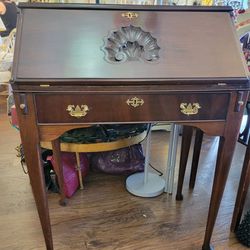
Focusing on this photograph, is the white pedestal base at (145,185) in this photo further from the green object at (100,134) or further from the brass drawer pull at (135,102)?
the brass drawer pull at (135,102)

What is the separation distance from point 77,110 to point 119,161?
981mm

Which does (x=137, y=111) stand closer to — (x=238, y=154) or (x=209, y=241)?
(x=209, y=241)

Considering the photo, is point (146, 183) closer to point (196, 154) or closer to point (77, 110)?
point (196, 154)

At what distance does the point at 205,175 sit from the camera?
6.42 ft

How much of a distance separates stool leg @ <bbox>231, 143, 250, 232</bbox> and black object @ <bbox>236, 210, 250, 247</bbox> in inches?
1.4

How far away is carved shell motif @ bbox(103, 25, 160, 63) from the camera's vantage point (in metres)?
1.01

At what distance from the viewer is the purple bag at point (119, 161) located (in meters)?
1.89

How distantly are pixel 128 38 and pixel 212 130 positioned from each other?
0.45 metres

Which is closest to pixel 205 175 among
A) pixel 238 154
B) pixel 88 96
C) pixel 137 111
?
pixel 238 154

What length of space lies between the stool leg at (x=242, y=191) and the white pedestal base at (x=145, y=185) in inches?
18.2

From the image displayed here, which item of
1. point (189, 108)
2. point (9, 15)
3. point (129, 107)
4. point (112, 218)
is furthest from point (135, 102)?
point (9, 15)

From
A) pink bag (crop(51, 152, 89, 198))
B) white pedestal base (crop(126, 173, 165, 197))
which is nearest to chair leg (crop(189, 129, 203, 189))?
white pedestal base (crop(126, 173, 165, 197))

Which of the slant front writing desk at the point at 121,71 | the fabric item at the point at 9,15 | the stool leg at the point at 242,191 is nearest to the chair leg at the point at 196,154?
the stool leg at the point at 242,191

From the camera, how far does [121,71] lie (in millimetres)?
967
